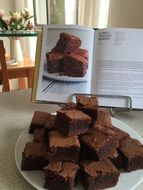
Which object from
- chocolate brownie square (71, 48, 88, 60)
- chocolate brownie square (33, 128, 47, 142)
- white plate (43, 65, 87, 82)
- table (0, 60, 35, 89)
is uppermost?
chocolate brownie square (71, 48, 88, 60)

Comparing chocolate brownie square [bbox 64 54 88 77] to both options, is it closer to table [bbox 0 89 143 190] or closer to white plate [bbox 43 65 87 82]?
white plate [bbox 43 65 87 82]

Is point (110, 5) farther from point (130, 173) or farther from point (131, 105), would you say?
point (130, 173)

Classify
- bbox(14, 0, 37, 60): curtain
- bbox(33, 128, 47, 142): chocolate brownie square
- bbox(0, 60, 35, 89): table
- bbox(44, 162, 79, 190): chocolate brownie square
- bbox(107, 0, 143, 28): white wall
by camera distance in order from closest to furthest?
bbox(44, 162, 79, 190): chocolate brownie square < bbox(33, 128, 47, 142): chocolate brownie square < bbox(107, 0, 143, 28): white wall < bbox(0, 60, 35, 89): table < bbox(14, 0, 37, 60): curtain

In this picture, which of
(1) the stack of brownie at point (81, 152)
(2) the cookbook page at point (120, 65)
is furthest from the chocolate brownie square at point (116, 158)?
(2) the cookbook page at point (120, 65)

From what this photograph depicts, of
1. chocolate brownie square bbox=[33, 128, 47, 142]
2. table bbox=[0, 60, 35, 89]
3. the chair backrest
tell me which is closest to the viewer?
chocolate brownie square bbox=[33, 128, 47, 142]

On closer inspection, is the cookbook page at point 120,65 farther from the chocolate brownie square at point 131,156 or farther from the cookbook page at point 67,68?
the chocolate brownie square at point 131,156

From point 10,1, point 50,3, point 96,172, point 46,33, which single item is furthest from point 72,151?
point 10,1

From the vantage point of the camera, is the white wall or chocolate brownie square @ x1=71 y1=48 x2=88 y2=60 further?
the white wall

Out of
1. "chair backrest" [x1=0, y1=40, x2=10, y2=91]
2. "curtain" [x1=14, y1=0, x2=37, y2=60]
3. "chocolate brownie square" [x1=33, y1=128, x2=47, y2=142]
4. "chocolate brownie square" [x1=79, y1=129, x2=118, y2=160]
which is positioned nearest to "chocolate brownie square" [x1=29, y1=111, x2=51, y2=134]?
"chocolate brownie square" [x1=33, y1=128, x2=47, y2=142]
